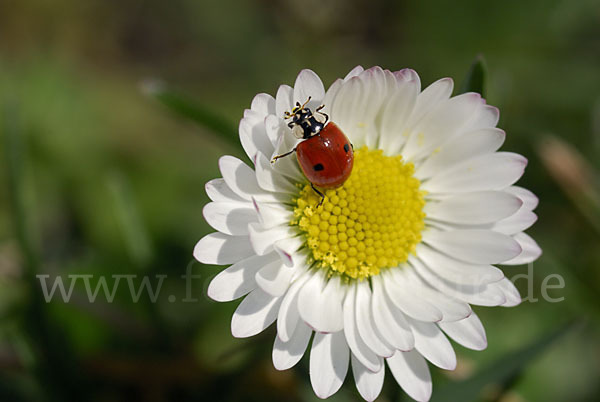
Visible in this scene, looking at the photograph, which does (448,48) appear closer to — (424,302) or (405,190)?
(405,190)

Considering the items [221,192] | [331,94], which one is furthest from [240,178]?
[331,94]

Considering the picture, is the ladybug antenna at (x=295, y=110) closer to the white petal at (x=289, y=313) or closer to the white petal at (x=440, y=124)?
the white petal at (x=440, y=124)

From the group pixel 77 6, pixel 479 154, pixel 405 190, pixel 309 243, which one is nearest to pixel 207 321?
pixel 309 243

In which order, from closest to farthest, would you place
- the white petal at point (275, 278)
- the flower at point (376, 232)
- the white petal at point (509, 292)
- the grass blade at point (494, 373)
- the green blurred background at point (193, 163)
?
the white petal at point (275, 278) → the flower at point (376, 232) → the white petal at point (509, 292) → the grass blade at point (494, 373) → the green blurred background at point (193, 163)

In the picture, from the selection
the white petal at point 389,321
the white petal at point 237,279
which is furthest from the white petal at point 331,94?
the white petal at point 389,321

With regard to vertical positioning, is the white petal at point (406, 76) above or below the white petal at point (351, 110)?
above

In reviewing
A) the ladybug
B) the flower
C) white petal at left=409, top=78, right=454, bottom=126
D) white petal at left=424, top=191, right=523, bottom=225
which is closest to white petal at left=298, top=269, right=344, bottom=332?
the flower

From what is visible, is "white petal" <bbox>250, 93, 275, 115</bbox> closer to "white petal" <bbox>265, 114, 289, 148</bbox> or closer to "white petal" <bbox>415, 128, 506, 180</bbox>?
"white petal" <bbox>265, 114, 289, 148</bbox>
